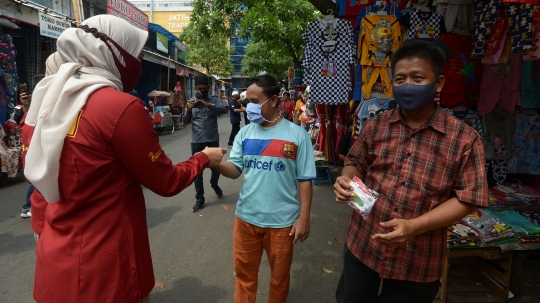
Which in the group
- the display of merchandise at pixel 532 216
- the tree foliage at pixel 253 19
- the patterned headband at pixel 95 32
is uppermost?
the tree foliage at pixel 253 19

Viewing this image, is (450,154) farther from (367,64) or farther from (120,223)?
(367,64)

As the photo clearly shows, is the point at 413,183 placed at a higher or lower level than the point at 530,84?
lower

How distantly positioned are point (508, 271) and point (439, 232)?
188 centimetres

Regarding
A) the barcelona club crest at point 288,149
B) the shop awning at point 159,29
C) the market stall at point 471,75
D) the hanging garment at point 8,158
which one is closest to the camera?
the barcelona club crest at point 288,149

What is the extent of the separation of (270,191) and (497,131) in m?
3.62

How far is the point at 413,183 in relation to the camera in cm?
158

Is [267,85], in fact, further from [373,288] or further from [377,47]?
[377,47]

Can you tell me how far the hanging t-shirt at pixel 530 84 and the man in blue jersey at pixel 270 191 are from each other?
11.4 ft

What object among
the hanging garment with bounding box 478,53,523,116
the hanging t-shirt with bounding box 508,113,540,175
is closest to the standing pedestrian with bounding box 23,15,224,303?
the hanging garment with bounding box 478,53,523,116

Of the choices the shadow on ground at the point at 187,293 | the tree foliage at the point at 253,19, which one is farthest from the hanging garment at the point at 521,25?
the tree foliage at the point at 253,19

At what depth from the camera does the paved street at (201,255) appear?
298cm

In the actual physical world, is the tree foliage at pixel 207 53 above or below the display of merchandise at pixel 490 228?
above

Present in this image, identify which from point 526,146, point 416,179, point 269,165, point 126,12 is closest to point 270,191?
point 269,165

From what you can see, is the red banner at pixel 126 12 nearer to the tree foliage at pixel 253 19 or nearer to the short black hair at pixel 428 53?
the tree foliage at pixel 253 19
